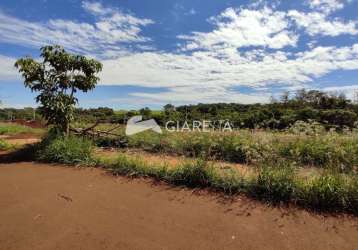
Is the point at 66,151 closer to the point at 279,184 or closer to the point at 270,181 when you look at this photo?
the point at 270,181

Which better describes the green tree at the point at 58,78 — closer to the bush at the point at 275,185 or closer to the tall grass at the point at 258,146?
the tall grass at the point at 258,146

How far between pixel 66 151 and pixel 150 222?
3849 millimetres

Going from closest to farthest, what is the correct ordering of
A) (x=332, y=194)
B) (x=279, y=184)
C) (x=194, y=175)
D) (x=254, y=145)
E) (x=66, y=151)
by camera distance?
(x=332, y=194)
(x=279, y=184)
(x=194, y=175)
(x=254, y=145)
(x=66, y=151)

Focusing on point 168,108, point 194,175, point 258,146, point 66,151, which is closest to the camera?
point 194,175

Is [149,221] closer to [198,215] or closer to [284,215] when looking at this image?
[198,215]

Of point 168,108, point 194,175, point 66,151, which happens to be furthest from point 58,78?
point 168,108

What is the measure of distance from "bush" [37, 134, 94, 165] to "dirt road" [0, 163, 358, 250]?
5.42ft

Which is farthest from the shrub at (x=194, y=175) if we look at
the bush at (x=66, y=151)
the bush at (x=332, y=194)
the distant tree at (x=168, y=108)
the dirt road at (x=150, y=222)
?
the distant tree at (x=168, y=108)

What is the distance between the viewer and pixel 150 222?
11.6 feet

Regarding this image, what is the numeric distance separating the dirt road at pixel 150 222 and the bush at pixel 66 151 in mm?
1653

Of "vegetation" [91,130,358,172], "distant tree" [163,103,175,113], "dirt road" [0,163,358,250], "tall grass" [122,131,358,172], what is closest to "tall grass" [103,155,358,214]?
"dirt road" [0,163,358,250]

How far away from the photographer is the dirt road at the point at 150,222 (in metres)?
3.07

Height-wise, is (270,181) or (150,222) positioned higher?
(270,181)

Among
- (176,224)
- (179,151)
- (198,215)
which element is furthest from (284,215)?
(179,151)
